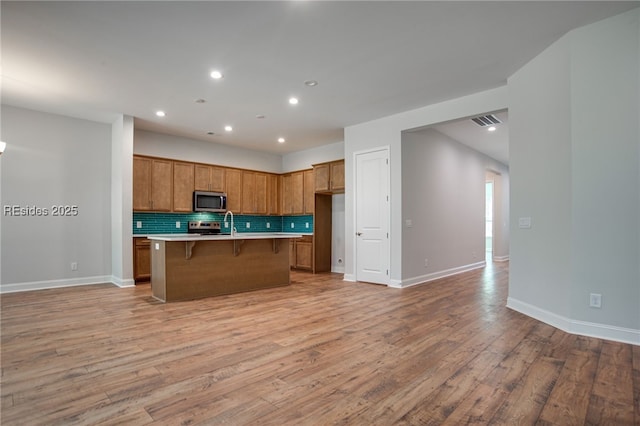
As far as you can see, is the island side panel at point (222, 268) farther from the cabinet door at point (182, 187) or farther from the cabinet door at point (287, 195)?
the cabinet door at point (287, 195)

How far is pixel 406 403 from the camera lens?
2.05m

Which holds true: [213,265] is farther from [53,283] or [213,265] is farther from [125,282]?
[53,283]

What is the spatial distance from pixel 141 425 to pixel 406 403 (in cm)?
149

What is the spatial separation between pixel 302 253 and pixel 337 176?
6.69ft

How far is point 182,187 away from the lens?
7152 millimetres

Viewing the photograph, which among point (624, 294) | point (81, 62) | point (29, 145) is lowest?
point (624, 294)

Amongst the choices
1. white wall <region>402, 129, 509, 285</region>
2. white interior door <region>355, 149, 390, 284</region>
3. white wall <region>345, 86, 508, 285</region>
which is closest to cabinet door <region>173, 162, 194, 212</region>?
white wall <region>345, 86, 508, 285</region>

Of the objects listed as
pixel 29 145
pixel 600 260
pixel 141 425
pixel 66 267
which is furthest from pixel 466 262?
pixel 29 145

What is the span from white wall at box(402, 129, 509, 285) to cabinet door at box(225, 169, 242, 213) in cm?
409

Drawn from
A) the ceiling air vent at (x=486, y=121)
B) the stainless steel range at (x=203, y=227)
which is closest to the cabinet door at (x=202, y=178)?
the stainless steel range at (x=203, y=227)

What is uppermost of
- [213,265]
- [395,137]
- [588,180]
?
[395,137]

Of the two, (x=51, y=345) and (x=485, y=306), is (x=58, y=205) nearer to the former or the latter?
(x=51, y=345)

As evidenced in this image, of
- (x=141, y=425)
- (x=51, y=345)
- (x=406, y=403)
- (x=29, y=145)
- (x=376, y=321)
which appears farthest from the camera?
(x=29, y=145)

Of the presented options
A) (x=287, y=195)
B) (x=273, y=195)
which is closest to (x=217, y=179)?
(x=273, y=195)
